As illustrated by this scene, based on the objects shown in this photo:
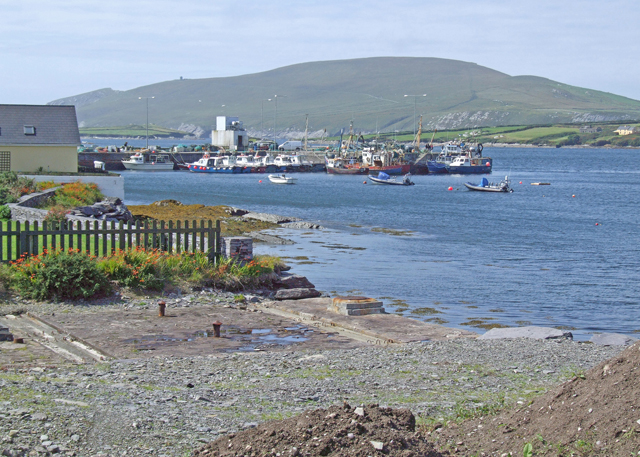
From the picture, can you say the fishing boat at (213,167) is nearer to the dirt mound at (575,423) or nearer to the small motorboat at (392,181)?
the small motorboat at (392,181)

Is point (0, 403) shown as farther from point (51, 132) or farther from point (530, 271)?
point (51, 132)

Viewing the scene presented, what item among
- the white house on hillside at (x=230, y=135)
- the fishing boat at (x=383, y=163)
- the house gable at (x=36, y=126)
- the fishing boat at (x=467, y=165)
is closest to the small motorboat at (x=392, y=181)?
the fishing boat at (x=383, y=163)

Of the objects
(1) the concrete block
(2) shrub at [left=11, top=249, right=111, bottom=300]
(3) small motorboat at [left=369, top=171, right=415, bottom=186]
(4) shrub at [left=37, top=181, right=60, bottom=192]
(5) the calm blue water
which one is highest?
(4) shrub at [left=37, top=181, right=60, bottom=192]

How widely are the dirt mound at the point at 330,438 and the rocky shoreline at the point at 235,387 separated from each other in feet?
2.52

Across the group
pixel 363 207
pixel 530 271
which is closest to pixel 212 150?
pixel 363 207

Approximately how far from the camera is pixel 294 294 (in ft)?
55.9

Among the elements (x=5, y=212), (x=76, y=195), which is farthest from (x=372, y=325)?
(x=76, y=195)

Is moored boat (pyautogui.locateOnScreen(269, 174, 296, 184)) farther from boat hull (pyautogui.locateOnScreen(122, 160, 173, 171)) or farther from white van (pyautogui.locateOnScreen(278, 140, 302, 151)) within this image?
white van (pyautogui.locateOnScreen(278, 140, 302, 151))

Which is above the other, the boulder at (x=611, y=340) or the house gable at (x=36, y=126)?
the house gable at (x=36, y=126)

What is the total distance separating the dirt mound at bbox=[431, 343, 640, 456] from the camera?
6.20 meters

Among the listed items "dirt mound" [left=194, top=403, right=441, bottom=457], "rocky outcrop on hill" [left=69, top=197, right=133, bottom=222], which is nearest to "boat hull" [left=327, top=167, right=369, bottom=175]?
"rocky outcrop on hill" [left=69, top=197, right=133, bottom=222]

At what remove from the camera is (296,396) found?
28.3 ft

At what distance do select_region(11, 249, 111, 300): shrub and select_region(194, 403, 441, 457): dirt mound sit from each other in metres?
9.55

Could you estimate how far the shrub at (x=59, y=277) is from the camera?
48.8ft
